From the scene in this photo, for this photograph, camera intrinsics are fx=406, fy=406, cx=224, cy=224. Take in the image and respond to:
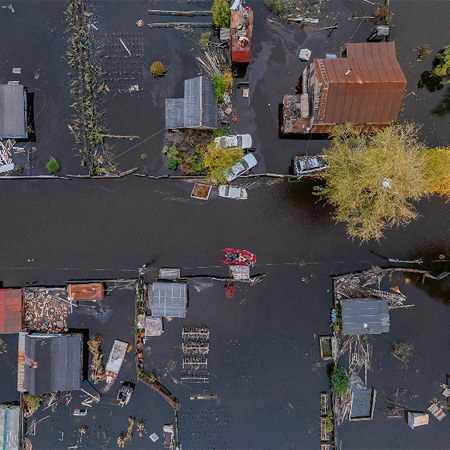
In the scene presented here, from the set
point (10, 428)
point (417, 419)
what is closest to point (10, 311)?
point (10, 428)

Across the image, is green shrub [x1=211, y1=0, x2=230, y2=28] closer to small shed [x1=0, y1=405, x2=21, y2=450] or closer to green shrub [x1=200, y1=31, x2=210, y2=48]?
green shrub [x1=200, y1=31, x2=210, y2=48]

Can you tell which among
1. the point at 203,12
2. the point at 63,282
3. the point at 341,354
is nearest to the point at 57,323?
the point at 63,282

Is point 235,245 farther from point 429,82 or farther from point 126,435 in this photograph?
point 429,82

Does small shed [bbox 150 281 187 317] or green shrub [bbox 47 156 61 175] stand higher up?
green shrub [bbox 47 156 61 175]

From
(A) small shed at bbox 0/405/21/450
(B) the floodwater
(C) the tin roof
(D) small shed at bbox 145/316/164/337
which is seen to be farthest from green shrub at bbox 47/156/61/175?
(C) the tin roof

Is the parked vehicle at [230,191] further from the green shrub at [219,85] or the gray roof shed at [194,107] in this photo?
the green shrub at [219,85]

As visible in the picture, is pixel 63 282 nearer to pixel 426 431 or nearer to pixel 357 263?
pixel 357 263

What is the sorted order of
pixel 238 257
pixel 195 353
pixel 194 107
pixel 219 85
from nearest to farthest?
pixel 194 107 < pixel 219 85 < pixel 238 257 < pixel 195 353
